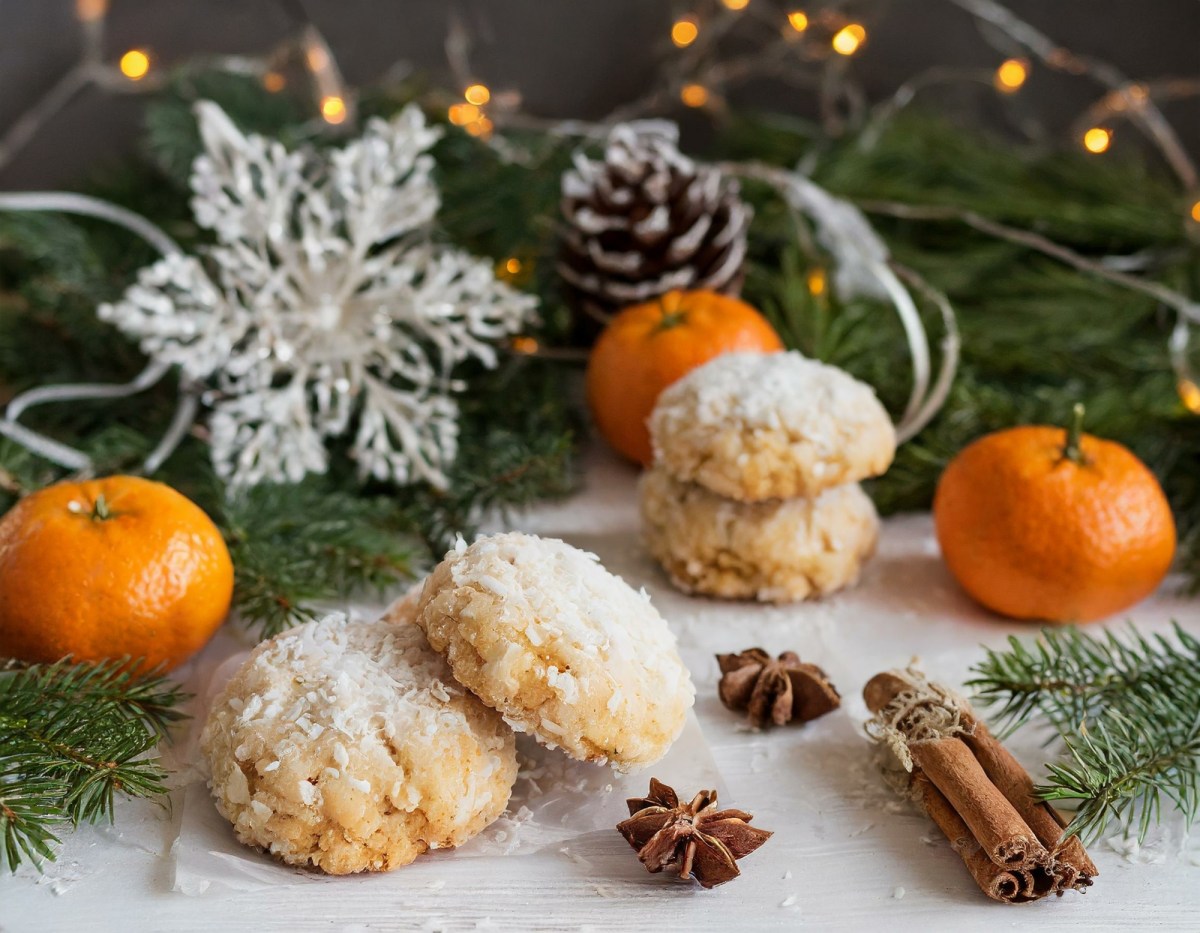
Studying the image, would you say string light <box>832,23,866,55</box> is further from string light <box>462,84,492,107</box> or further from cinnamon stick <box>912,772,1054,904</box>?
cinnamon stick <box>912,772,1054,904</box>

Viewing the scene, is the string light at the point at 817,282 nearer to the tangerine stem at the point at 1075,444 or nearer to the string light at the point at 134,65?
the tangerine stem at the point at 1075,444

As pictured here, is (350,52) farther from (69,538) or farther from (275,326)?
(69,538)

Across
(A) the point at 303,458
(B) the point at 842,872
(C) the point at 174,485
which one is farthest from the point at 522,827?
(C) the point at 174,485

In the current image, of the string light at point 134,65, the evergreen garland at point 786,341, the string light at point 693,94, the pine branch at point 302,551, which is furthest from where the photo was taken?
the string light at point 693,94

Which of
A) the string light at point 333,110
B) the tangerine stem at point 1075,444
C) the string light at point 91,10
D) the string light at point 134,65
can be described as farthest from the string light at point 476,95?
the tangerine stem at point 1075,444

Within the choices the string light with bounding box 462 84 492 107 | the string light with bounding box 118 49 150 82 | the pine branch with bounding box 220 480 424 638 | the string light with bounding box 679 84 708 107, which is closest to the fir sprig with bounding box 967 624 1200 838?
the pine branch with bounding box 220 480 424 638
